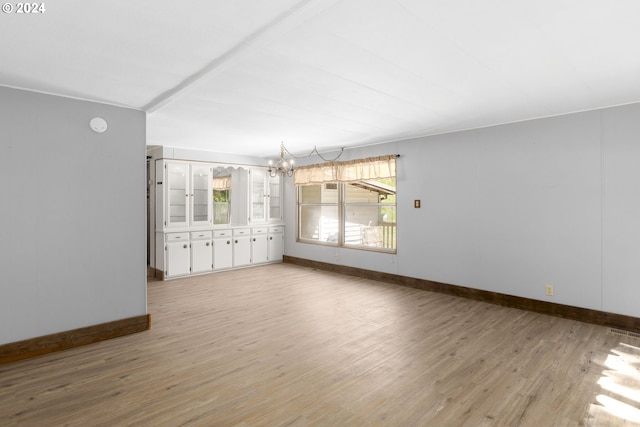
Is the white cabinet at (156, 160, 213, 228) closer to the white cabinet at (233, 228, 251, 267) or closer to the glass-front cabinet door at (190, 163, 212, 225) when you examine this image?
the glass-front cabinet door at (190, 163, 212, 225)

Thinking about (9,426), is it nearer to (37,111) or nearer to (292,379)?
(292,379)

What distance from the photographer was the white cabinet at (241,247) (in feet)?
22.0

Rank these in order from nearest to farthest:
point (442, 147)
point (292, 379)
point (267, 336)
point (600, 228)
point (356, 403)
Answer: point (356, 403), point (292, 379), point (267, 336), point (600, 228), point (442, 147)

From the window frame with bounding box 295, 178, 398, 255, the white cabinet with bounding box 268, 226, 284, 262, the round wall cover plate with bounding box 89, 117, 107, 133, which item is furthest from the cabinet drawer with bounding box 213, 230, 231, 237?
the round wall cover plate with bounding box 89, 117, 107, 133

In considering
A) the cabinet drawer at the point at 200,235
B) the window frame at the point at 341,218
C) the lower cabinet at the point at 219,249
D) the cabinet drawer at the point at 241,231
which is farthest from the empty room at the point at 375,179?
the cabinet drawer at the point at 241,231

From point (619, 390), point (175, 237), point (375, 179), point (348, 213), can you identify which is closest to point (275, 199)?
point (348, 213)

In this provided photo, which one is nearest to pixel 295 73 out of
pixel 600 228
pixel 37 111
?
pixel 37 111

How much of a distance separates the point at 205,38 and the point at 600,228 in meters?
4.27

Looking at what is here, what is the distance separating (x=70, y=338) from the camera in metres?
3.10

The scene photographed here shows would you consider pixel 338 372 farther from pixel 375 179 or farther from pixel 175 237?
pixel 175 237

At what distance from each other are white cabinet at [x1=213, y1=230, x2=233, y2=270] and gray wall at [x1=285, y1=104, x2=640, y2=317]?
3124mm

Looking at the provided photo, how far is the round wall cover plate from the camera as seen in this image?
10.7 ft

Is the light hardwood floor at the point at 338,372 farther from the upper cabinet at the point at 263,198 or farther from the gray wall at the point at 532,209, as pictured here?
the upper cabinet at the point at 263,198

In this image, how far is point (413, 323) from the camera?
3.69 m
